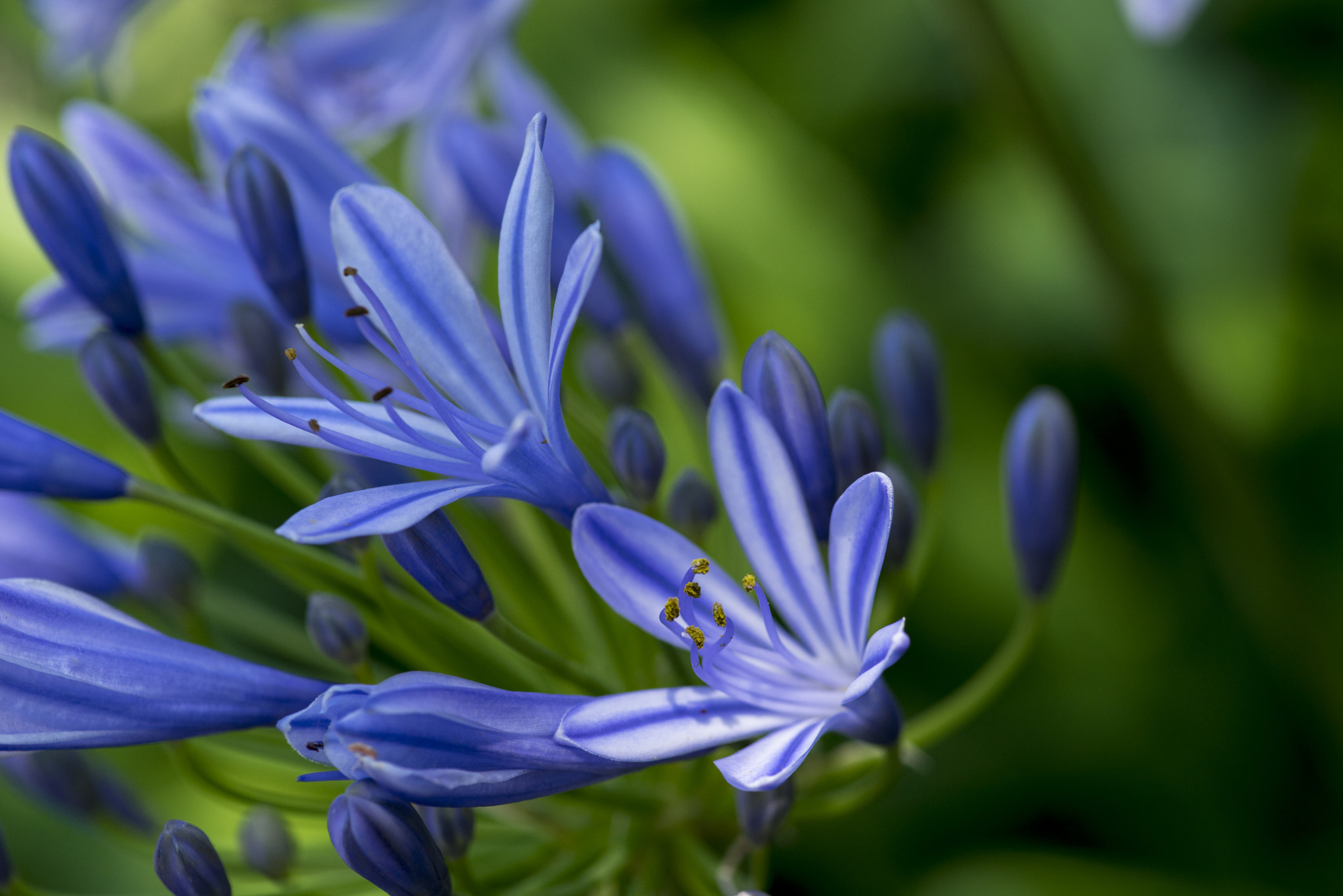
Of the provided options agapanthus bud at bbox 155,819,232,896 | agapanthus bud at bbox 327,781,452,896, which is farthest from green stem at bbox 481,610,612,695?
agapanthus bud at bbox 155,819,232,896

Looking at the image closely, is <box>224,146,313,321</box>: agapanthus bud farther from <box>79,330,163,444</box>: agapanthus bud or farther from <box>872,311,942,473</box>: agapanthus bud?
<box>872,311,942,473</box>: agapanthus bud

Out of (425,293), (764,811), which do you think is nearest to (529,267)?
(425,293)

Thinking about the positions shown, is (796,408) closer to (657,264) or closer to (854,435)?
(854,435)

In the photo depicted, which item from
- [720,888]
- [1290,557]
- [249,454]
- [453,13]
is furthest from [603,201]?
[1290,557]

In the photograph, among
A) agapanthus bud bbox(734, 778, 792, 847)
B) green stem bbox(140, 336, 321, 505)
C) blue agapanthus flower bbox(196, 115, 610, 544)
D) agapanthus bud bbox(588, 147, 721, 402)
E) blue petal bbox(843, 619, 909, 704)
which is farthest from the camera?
agapanthus bud bbox(588, 147, 721, 402)

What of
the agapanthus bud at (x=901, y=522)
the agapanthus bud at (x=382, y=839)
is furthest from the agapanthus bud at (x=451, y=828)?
the agapanthus bud at (x=901, y=522)

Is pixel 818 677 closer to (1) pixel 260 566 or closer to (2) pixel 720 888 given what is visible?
(2) pixel 720 888
